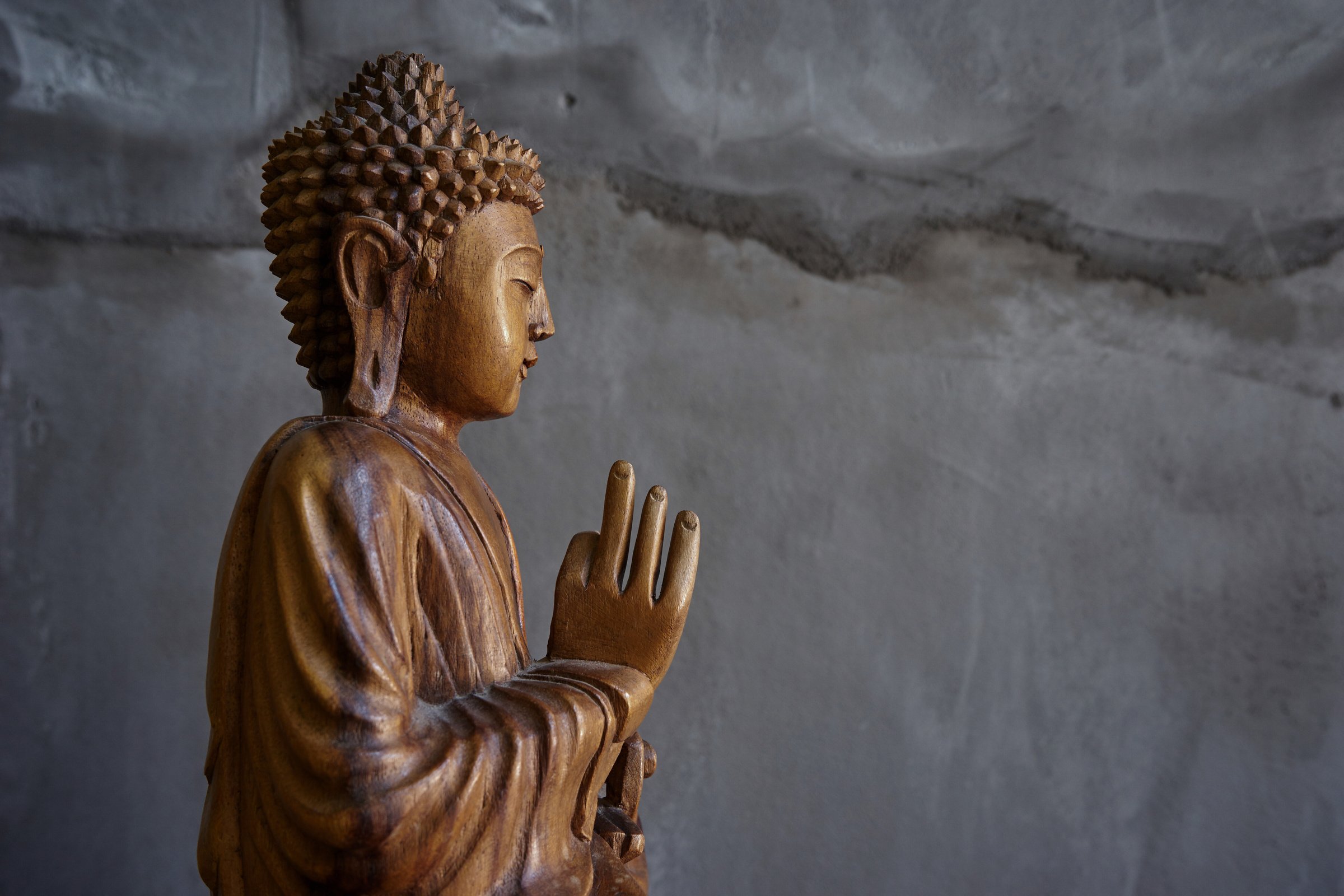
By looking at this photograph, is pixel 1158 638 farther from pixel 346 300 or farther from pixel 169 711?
pixel 169 711

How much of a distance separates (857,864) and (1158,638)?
3.11 ft

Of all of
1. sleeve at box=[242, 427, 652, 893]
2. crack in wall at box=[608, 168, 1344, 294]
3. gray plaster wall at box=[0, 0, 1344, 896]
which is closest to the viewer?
sleeve at box=[242, 427, 652, 893]

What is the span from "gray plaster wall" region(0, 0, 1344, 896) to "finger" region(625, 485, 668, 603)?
1.25 meters

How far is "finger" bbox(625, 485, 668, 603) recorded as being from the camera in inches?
49.4

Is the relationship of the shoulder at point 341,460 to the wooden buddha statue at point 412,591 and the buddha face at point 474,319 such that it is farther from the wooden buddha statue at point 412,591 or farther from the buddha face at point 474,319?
the buddha face at point 474,319

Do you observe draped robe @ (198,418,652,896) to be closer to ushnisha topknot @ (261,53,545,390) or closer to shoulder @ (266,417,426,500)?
shoulder @ (266,417,426,500)

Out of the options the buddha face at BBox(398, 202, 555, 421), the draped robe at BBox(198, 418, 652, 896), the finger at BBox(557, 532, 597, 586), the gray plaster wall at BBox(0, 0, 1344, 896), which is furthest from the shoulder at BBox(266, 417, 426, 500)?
the gray plaster wall at BBox(0, 0, 1344, 896)

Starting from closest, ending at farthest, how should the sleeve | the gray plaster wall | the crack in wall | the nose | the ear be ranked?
the sleeve
the ear
the nose
the gray plaster wall
the crack in wall

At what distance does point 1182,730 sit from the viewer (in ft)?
8.12

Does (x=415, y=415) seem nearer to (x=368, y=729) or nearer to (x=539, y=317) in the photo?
(x=539, y=317)

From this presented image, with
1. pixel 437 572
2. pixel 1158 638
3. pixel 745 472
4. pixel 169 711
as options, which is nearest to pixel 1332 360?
pixel 1158 638

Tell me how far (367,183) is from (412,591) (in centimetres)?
49

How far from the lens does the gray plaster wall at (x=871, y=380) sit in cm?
240

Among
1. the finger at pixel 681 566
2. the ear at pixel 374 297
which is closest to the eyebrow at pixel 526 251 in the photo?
the ear at pixel 374 297
